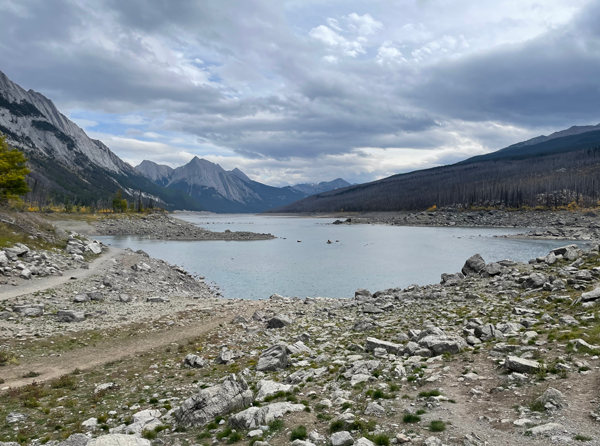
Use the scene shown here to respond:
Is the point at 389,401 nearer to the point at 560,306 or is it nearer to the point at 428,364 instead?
the point at 428,364

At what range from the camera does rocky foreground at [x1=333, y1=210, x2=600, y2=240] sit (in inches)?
3853

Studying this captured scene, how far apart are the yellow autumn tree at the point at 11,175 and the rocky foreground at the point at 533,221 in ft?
385

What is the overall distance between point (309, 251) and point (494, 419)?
67474 millimetres

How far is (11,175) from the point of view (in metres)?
48.8

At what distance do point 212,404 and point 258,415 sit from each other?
1.88m

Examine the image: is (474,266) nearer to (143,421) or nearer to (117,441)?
(143,421)

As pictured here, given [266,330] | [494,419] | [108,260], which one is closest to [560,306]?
[494,419]

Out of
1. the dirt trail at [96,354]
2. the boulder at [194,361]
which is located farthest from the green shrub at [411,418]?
the dirt trail at [96,354]

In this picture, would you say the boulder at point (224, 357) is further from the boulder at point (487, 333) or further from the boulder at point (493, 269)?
the boulder at point (493, 269)

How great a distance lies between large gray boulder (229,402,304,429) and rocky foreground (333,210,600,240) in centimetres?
10758

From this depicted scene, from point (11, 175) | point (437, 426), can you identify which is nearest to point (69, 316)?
point (437, 426)

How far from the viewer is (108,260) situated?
146 feet

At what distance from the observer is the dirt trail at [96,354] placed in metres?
14.6

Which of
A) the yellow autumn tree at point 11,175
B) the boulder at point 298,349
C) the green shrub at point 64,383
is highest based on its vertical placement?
the yellow autumn tree at point 11,175
